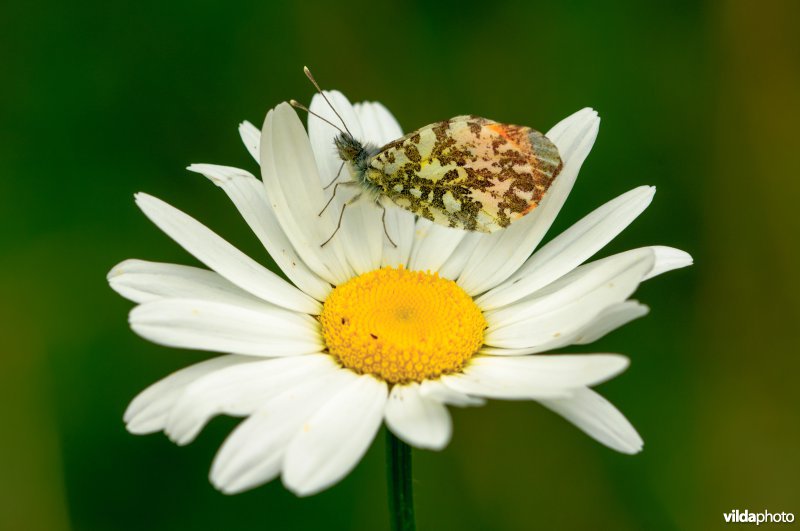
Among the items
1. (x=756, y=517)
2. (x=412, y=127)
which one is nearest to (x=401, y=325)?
(x=756, y=517)

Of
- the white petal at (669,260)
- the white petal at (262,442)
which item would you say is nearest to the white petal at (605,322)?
the white petal at (669,260)

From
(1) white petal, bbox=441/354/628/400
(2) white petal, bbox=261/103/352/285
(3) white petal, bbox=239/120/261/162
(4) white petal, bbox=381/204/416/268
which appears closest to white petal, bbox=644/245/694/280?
(1) white petal, bbox=441/354/628/400

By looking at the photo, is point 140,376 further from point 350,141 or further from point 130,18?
point 130,18

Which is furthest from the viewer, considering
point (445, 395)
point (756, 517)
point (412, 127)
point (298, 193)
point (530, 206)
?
point (412, 127)

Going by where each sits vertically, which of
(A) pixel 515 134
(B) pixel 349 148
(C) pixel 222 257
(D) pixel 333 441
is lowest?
(D) pixel 333 441

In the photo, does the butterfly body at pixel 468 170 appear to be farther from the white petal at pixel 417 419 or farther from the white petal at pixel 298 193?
the white petal at pixel 417 419

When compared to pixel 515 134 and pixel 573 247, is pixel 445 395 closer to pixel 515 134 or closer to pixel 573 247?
pixel 573 247
